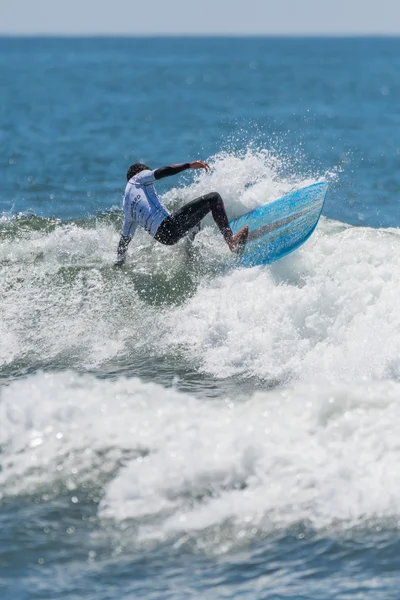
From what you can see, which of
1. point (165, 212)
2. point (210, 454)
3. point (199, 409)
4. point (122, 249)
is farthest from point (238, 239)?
point (210, 454)

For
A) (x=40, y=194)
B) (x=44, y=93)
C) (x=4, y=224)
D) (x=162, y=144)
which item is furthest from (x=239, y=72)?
(x=4, y=224)

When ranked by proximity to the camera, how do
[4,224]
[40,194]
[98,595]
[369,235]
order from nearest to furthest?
[98,595], [369,235], [4,224], [40,194]

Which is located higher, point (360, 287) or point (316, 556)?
point (360, 287)

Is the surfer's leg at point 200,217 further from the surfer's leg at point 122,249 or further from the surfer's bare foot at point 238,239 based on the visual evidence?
the surfer's leg at point 122,249

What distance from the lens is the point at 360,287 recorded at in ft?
34.4

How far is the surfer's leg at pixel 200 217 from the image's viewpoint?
1169cm

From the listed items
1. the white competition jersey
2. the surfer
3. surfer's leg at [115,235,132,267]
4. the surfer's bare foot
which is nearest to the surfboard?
the surfer's bare foot

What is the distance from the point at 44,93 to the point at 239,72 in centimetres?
2652

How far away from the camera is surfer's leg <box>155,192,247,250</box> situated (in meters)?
11.7

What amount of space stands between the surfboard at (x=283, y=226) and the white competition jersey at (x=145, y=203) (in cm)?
113

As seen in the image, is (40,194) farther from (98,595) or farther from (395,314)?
(98,595)

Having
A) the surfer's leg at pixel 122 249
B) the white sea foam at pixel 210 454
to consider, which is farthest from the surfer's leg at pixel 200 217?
the white sea foam at pixel 210 454

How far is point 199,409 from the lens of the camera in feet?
28.5

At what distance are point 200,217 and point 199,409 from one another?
3738 mm
